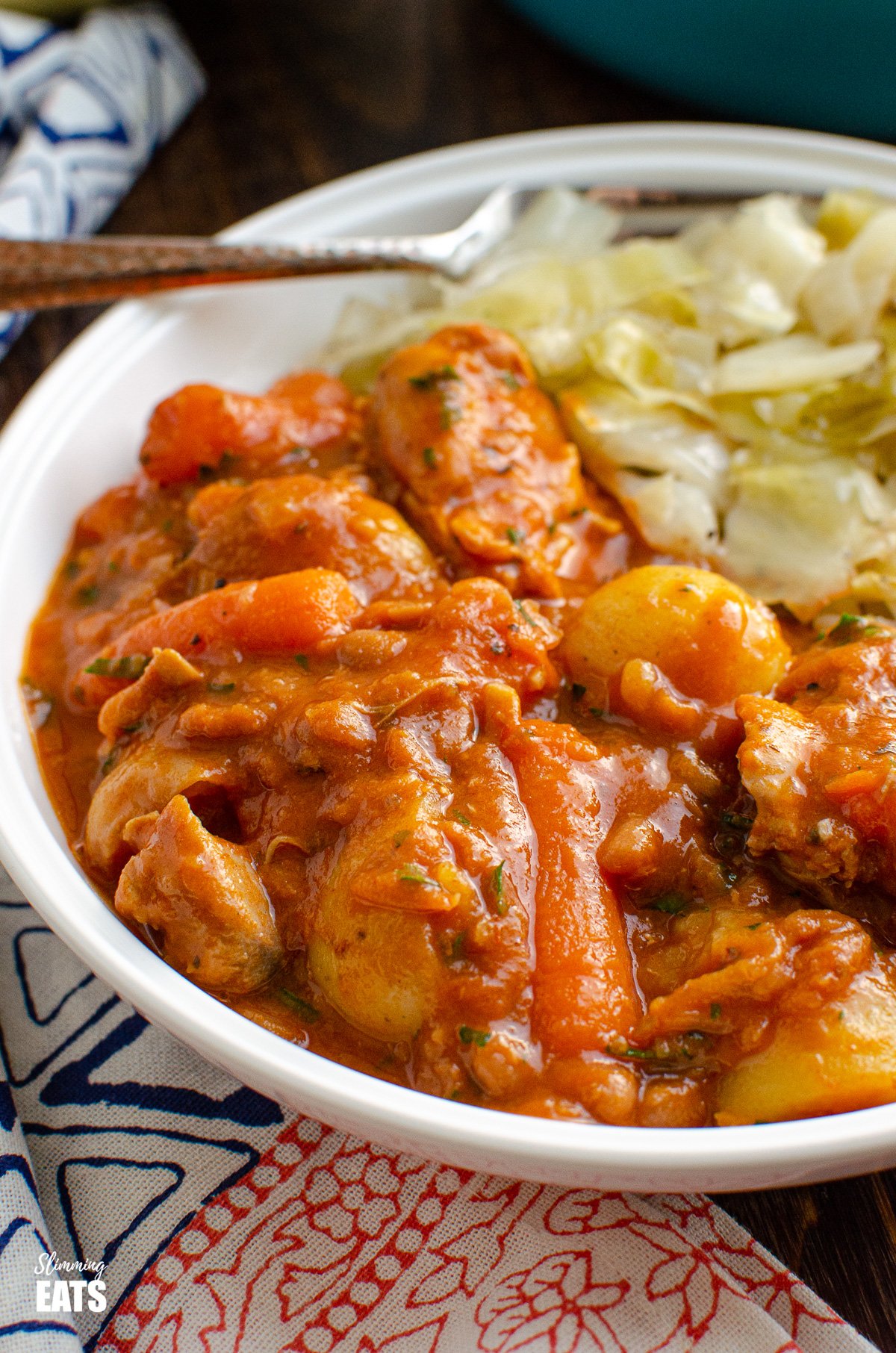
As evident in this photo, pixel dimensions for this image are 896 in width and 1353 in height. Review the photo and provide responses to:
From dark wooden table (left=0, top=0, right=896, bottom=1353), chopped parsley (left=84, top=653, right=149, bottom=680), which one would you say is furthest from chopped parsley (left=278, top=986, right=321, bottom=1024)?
dark wooden table (left=0, top=0, right=896, bottom=1353)

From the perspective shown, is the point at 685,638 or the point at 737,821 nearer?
A: the point at 737,821

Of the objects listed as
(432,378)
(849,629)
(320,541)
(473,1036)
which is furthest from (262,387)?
(473,1036)

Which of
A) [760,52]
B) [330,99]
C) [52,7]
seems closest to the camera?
[760,52]

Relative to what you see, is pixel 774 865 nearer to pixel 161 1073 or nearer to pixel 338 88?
pixel 161 1073

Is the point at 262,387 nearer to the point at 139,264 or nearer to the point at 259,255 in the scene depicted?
the point at 259,255

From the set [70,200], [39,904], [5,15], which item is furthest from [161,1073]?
[5,15]

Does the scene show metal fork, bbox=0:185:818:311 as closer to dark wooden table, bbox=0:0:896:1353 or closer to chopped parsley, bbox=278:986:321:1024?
dark wooden table, bbox=0:0:896:1353

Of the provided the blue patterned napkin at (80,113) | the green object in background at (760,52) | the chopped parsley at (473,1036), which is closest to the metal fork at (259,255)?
the blue patterned napkin at (80,113)
